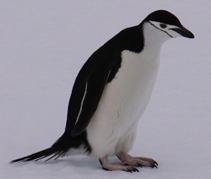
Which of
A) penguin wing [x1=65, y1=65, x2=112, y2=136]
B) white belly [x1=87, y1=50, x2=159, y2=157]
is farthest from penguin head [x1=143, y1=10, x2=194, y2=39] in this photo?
penguin wing [x1=65, y1=65, x2=112, y2=136]

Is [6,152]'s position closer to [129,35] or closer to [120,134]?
[120,134]

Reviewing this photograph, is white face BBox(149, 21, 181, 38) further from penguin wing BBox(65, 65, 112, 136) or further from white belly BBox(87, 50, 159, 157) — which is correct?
penguin wing BBox(65, 65, 112, 136)

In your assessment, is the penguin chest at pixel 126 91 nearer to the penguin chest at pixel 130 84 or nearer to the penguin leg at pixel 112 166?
the penguin chest at pixel 130 84

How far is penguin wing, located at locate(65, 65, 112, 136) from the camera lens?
3850mm

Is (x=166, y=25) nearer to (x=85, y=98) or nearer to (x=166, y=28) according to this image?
(x=166, y=28)

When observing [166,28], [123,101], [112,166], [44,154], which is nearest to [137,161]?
[112,166]

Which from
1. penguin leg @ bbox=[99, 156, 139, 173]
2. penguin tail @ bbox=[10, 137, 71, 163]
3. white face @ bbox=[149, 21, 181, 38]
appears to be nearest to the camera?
white face @ bbox=[149, 21, 181, 38]

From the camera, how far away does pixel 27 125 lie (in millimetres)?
5152

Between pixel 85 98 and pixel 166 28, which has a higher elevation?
pixel 166 28

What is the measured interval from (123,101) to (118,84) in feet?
0.38

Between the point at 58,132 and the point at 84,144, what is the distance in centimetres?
97

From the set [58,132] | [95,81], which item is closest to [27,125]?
[58,132]

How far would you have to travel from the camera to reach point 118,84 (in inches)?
152

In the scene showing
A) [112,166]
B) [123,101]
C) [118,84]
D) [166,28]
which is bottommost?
[112,166]
